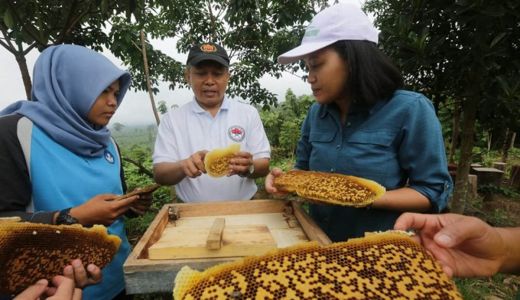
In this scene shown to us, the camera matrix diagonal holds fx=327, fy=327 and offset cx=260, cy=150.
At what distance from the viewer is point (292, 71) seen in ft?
28.3

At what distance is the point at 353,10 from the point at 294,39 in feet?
17.2

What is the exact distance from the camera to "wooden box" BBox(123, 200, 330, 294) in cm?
168

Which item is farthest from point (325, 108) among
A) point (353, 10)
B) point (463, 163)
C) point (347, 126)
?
point (463, 163)

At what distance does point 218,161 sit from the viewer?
269cm

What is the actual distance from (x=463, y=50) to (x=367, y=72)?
104 inches

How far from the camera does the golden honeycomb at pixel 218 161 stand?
104 inches

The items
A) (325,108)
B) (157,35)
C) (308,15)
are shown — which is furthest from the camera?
(157,35)

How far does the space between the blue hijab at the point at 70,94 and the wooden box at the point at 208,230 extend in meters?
0.77

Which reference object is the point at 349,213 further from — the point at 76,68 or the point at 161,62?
the point at 161,62

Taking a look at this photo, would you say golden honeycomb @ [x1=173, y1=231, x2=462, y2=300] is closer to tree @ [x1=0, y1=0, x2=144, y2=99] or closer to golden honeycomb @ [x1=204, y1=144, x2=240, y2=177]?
golden honeycomb @ [x1=204, y1=144, x2=240, y2=177]

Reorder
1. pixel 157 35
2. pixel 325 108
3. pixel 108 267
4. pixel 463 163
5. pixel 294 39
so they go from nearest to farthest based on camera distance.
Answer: pixel 108 267, pixel 325 108, pixel 463 163, pixel 294 39, pixel 157 35

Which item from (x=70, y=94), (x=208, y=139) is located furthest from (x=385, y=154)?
(x=70, y=94)

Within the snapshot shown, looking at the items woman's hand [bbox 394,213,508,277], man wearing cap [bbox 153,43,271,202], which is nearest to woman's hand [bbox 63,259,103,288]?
man wearing cap [bbox 153,43,271,202]

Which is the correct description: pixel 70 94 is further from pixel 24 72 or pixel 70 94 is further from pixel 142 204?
pixel 24 72
